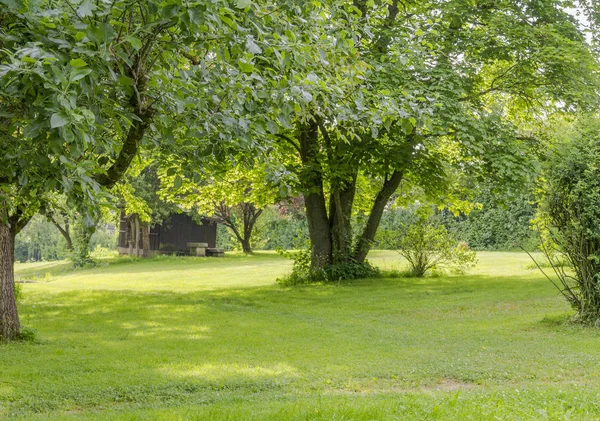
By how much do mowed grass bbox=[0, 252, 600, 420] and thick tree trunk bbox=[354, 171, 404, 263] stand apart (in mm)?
2247

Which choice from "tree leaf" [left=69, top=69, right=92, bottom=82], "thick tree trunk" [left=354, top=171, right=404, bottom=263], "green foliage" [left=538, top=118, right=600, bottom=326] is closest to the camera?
"tree leaf" [left=69, top=69, right=92, bottom=82]

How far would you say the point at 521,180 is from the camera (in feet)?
53.1

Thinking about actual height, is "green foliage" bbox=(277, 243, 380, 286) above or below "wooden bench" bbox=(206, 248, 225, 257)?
below

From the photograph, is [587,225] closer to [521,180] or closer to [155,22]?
[521,180]

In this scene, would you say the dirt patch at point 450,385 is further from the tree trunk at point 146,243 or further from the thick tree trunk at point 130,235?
the thick tree trunk at point 130,235

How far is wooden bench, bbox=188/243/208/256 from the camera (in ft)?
114

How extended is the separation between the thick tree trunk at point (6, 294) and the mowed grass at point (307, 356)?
0.39 m

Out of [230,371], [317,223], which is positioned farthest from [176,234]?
[230,371]

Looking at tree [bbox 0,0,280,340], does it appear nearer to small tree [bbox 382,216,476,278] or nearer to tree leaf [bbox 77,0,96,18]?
tree leaf [bbox 77,0,96,18]

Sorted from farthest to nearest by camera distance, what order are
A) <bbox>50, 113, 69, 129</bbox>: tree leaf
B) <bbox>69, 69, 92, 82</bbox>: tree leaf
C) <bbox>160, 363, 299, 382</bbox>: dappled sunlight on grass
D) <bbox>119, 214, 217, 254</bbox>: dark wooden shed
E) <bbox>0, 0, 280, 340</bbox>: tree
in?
<bbox>119, 214, 217, 254</bbox>: dark wooden shed → <bbox>160, 363, 299, 382</bbox>: dappled sunlight on grass → <bbox>0, 0, 280, 340</bbox>: tree → <bbox>69, 69, 92, 82</bbox>: tree leaf → <bbox>50, 113, 69, 129</bbox>: tree leaf

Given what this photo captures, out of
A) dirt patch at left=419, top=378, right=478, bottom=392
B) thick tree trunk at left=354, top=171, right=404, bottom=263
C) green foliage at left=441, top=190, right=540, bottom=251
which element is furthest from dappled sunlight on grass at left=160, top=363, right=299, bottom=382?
green foliage at left=441, top=190, right=540, bottom=251

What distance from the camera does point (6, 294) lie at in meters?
9.68

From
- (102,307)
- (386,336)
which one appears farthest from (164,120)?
(102,307)

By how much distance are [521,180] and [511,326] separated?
238 inches
